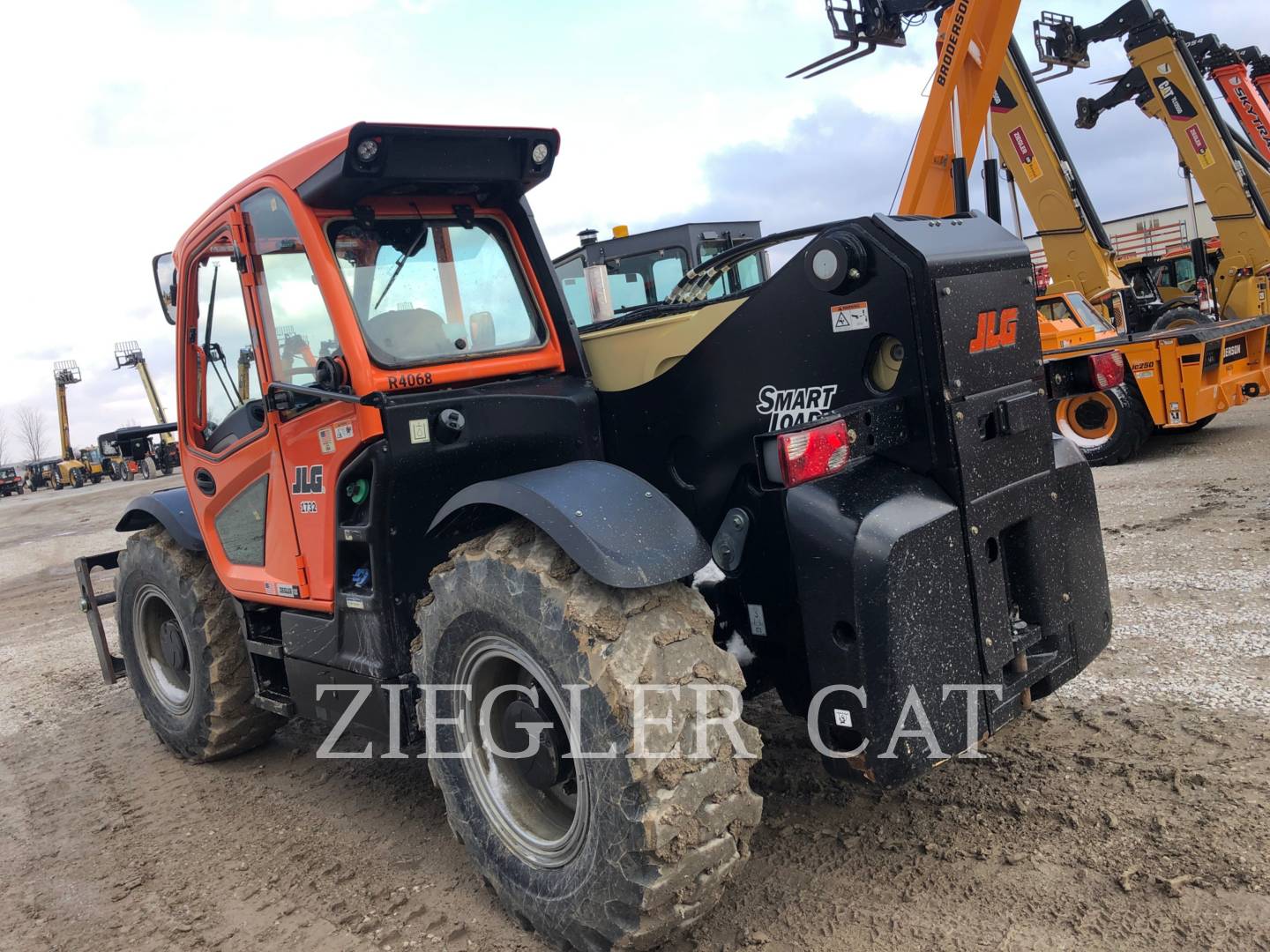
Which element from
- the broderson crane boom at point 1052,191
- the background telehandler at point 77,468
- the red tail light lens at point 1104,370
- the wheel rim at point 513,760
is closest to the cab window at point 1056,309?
the broderson crane boom at point 1052,191

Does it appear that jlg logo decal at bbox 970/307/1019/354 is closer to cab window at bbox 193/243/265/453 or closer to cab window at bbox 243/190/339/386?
cab window at bbox 243/190/339/386

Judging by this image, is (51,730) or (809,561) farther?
(51,730)

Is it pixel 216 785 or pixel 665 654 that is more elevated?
pixel 665 654

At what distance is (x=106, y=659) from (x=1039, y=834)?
4.69 meters

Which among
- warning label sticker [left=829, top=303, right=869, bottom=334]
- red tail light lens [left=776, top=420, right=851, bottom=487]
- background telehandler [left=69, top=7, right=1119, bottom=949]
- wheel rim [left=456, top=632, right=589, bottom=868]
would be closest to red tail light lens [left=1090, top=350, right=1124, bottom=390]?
background telehandler [left=69, top=7, right=1119, bottom=949]

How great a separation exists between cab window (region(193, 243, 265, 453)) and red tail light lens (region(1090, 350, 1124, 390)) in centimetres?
303

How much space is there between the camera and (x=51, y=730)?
5605mm

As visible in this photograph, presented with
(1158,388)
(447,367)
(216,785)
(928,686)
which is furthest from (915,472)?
(1158,388)

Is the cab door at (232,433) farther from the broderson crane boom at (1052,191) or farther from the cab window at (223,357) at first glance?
the broderson crane boom at (1052,191)

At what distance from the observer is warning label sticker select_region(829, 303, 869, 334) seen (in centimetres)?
276

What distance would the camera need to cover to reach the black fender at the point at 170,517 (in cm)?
446

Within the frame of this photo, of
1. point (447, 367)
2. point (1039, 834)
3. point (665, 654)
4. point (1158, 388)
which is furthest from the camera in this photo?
point (1158, 388)

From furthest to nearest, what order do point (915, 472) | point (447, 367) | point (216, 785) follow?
point (216, 785), point (447, 367), point (915, 472)

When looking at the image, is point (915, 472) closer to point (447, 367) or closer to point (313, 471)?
point (447, 367)
